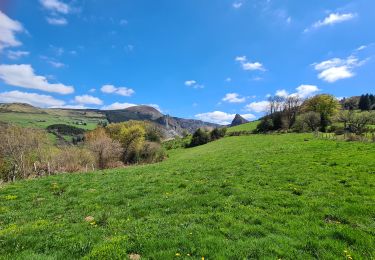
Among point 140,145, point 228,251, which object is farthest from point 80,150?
point 228,251

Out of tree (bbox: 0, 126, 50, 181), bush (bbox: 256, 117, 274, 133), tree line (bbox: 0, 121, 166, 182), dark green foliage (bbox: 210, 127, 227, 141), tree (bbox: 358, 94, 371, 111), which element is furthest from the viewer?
tree (bbox: 358, 94, 371, 111)

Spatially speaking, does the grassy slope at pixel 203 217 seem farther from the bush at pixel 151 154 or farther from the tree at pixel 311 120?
the tree at pixel 311 120

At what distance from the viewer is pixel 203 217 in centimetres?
1134

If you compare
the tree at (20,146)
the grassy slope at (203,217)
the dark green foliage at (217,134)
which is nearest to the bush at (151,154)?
the tree at (20,146)

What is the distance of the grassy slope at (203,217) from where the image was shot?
28.4 feet

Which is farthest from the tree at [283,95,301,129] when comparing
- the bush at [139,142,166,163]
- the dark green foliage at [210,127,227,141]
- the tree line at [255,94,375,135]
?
the bush at [139,142,166,163]

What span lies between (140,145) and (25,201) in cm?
5539

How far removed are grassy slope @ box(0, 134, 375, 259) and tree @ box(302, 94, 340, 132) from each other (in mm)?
73894

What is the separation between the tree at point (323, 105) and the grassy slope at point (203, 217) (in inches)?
2909

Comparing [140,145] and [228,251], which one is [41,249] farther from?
[140,145]

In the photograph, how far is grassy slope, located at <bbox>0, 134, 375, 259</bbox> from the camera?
28.4 feet

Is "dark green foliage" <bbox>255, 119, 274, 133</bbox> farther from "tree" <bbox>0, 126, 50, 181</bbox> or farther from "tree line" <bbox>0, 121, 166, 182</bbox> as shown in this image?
"tree" <bbox>0, 126, 50, 181</bbox>

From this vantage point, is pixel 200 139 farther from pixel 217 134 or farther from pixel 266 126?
pixel 266 126

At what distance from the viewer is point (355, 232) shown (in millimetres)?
9328
